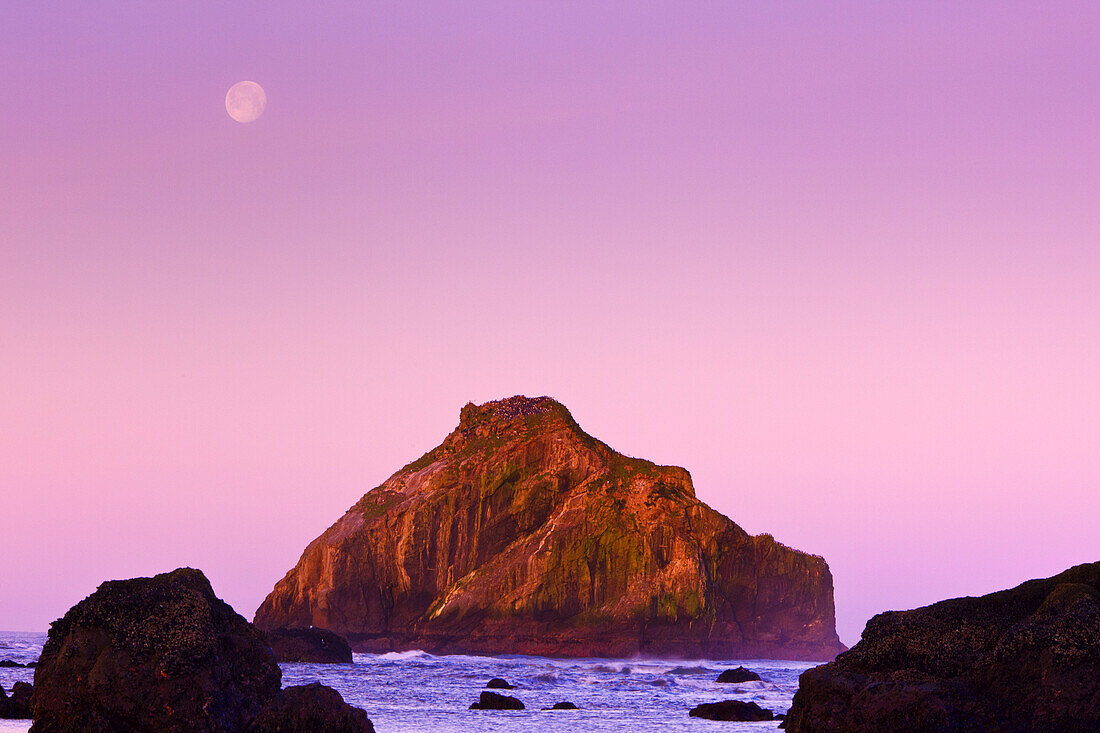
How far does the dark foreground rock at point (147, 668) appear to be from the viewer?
27875 millimetres

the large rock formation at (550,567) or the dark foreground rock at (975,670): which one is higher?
the large rock formation at (550,567)

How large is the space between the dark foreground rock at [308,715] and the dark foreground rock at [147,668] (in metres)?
0.21

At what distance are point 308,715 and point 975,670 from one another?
1731 centimetres

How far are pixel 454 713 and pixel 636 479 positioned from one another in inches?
4903

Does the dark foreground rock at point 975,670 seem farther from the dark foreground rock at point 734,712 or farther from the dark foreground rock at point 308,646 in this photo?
the dark foreground rock at point 308,646

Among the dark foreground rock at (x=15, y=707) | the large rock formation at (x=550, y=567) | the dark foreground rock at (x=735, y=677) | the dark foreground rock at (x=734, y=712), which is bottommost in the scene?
the dark foreground rock at (x=734, y=712)

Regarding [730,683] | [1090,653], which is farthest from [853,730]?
[730,683]

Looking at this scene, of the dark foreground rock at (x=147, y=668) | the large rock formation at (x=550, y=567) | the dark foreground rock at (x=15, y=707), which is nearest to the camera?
the dark foreground rock at (x=147, y=668)

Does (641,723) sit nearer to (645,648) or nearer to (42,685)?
(42,685)

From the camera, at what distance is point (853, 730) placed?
28203 millimetres

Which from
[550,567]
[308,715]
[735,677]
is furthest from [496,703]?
[550,567]

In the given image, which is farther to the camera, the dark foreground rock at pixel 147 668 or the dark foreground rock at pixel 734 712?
the dark foreground rock at pixel 734 712

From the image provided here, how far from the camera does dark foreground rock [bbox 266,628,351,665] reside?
95.4 meters

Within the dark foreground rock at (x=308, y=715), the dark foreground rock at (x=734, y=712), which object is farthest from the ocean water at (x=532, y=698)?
the dark foreground rock at (x=308, y=715)
